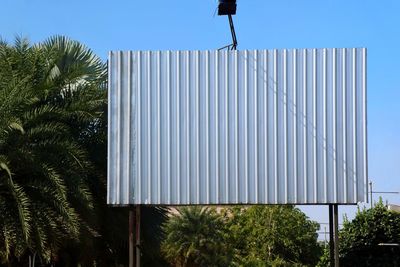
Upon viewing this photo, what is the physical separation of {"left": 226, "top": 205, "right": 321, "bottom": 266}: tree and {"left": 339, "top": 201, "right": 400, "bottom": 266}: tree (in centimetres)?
3173

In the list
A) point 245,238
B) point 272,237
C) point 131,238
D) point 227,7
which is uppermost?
point 227,7

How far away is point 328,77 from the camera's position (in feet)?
36.7

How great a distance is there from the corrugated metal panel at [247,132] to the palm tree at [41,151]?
3.39 m

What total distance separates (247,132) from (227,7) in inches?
76.9

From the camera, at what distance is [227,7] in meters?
11.4

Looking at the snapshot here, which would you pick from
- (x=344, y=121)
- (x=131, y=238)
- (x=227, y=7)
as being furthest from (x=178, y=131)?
(x=344, y=121)

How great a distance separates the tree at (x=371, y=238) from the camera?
19062 millimetres

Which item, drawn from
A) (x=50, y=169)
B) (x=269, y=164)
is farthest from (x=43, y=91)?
(x=269, y=164)

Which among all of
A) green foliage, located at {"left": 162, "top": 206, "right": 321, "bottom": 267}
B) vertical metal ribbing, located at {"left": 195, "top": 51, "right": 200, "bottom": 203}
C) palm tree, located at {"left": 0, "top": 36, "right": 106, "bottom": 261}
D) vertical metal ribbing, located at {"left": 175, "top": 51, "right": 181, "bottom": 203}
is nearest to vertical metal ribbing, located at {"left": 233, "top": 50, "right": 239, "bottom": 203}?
vertical metal ribbing, located at {"left": 195, "top": 51, "right": 200, "bottom": 203}

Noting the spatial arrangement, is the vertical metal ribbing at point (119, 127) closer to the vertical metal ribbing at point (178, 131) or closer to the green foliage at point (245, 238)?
the vertical metal ribbing at point (178, 131)

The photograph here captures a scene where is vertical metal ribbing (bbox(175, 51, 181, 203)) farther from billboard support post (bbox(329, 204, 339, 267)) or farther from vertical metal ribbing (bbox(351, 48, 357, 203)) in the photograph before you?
vertical metal ribbing (bbox(351, 48, 357, 203))

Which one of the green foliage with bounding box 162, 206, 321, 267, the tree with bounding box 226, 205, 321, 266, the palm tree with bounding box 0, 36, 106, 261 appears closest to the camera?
the palm tree with bounding box 0, 36, 106, 261

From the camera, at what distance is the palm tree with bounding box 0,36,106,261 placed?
560 inches

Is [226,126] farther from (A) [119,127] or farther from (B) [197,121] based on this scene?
(A) [119,127]
